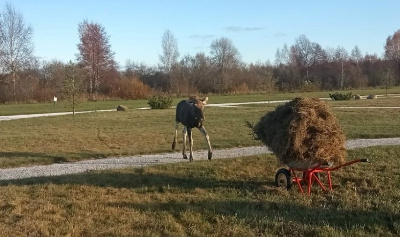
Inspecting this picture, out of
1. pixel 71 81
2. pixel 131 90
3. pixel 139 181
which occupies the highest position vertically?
pixel 71 81

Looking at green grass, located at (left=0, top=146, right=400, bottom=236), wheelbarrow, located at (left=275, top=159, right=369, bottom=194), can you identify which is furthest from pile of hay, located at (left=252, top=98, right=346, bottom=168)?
green grass, located at (left=0, top=146, right=400, bottom=236)

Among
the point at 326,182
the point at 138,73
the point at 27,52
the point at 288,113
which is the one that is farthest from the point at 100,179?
the point at 138,73

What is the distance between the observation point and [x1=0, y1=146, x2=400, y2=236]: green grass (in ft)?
21.6

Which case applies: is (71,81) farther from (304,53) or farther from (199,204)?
(304,53)

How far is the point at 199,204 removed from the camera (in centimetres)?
782

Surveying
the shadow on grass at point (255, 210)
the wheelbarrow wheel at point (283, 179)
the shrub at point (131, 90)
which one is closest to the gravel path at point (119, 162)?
the shadow on grass at point (255, 210)

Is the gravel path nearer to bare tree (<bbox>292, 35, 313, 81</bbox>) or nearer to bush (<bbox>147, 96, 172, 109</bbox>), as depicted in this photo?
bush (<bbox>147, 96, 172, 109</bbox>)

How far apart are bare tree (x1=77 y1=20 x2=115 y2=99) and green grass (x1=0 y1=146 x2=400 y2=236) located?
6096 cm

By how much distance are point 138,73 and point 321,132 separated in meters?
79.9

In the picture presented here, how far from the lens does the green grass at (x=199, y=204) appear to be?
21.6 ft

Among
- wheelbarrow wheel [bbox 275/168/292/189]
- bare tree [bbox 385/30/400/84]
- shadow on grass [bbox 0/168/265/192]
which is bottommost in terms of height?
shadow on grass [bbox 0/168/265/192]

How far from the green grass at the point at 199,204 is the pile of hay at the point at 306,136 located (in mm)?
711

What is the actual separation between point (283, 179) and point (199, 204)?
2.18m

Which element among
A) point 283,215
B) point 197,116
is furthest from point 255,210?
point 197,116
